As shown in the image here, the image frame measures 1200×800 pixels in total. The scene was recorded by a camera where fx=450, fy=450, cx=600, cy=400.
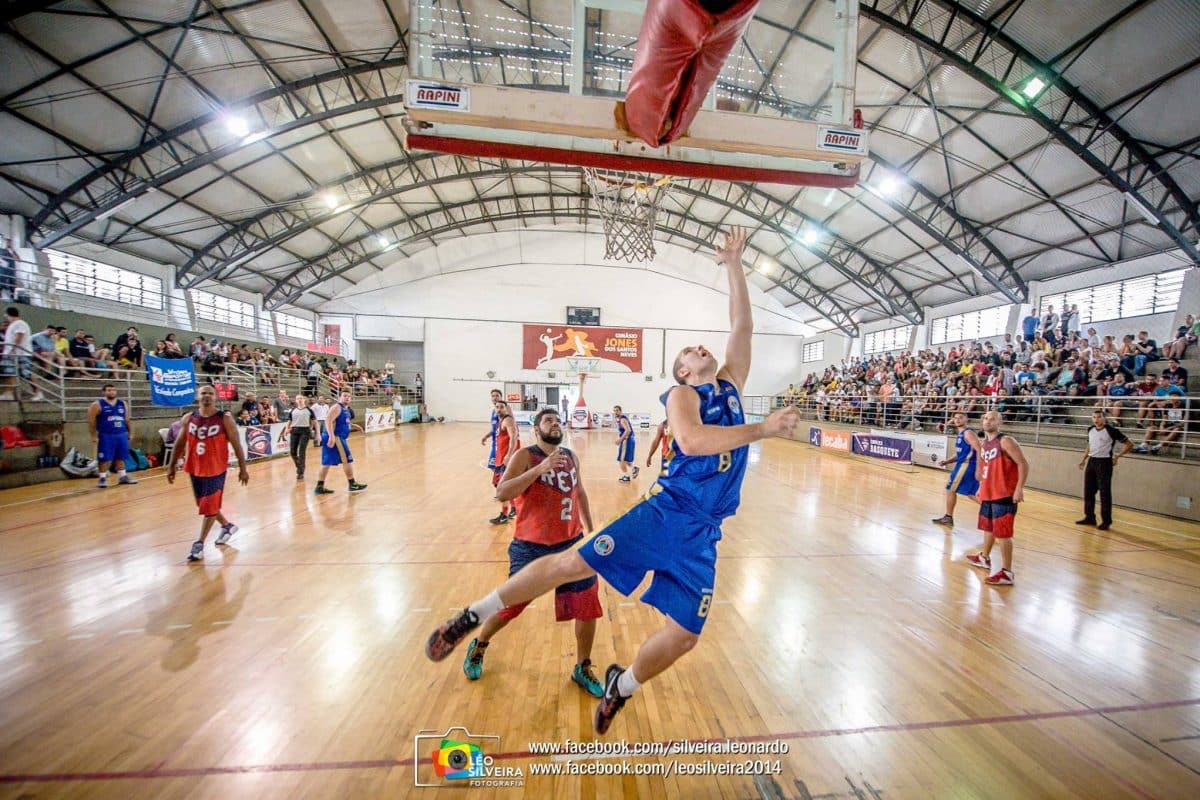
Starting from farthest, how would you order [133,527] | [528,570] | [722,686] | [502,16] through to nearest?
[502,16], [133,527], [722,686], [528,570]

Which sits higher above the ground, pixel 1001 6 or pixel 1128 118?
pixel 1001 6

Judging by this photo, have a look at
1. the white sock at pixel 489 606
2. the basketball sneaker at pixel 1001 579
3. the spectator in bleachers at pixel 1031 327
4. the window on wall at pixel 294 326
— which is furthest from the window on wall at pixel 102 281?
the spectator in bleachers at pixel 1031 327

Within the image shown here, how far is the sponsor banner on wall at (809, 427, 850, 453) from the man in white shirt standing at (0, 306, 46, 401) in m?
23.4

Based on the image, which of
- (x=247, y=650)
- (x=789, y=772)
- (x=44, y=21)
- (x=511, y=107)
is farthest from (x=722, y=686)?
(x=44, y=21)

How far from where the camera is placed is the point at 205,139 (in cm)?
1363

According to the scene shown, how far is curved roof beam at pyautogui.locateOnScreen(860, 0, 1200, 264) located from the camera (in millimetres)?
10195

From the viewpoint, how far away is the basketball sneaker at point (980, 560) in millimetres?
5562

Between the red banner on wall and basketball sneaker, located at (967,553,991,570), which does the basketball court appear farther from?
the red banner on wall

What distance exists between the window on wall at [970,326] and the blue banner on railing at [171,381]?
94.3 ft

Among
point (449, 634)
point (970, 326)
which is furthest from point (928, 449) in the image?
point (449, 634)

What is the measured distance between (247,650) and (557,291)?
26.4 m

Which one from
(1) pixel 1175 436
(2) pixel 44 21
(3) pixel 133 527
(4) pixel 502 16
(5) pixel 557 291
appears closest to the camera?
(3) pixel 133 527

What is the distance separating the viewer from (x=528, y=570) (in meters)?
2.24

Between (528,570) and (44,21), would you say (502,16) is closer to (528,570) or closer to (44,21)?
(44,21)
